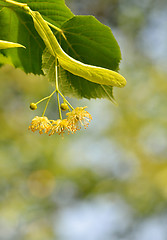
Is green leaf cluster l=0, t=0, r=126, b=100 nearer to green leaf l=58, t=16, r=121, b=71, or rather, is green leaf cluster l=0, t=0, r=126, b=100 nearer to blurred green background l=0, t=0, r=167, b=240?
green leaf l=58, t=16, r=121, b=71

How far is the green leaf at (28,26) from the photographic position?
826 mm

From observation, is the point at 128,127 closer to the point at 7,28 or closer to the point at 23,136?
the point at 23,136

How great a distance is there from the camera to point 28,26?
87cm

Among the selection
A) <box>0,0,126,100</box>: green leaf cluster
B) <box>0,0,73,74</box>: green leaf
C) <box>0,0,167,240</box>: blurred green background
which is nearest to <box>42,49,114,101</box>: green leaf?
<box>0,0,126,100</box>: green leaf cluster

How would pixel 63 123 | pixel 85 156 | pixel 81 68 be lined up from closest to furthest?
pixel 81 68
pixel 63 123
pixel 85 156

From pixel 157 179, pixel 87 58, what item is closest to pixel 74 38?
pixel 87 58

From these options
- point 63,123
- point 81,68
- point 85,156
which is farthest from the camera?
point 85,156

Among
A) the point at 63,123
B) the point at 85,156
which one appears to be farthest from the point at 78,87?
the point at 85,156

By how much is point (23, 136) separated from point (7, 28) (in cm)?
505

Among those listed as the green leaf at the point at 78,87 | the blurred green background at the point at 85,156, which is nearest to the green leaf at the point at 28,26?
the green leaf at the point at 78,87

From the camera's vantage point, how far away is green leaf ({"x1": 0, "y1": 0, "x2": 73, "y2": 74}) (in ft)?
2.71

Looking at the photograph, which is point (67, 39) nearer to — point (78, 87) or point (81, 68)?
point (78, 87)

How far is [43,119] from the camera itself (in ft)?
2.84

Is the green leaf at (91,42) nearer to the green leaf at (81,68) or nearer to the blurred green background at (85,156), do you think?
the green leaf at (81,68)
